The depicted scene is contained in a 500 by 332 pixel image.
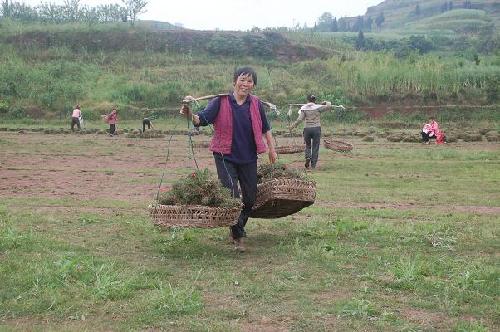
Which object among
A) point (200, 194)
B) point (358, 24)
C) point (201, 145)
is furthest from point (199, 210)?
point (358, 24)

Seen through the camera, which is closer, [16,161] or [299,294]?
Answer: [299,294]

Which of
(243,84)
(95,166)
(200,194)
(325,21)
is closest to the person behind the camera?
(200,194)

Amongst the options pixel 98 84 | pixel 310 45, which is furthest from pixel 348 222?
pixel 310 45

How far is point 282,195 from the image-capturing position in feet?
25.5

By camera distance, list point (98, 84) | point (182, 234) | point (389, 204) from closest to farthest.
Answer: point (182, 234)
point (389, 204)
point (98, 84)

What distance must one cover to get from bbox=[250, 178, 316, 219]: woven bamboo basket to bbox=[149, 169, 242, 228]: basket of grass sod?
698mm

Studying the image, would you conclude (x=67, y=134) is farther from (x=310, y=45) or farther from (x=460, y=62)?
(x=310, y=45)

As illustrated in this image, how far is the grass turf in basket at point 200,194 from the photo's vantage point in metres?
7.12

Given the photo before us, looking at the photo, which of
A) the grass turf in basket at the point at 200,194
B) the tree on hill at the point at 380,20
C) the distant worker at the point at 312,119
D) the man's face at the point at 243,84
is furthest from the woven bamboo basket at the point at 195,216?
the tree on hill at the point at 380,20

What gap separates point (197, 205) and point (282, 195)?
120cm

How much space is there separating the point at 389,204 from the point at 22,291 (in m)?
7.62

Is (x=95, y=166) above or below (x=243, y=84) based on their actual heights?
below

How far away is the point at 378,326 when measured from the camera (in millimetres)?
5008

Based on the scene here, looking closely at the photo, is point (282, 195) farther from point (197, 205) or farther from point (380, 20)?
point (380, 20)
